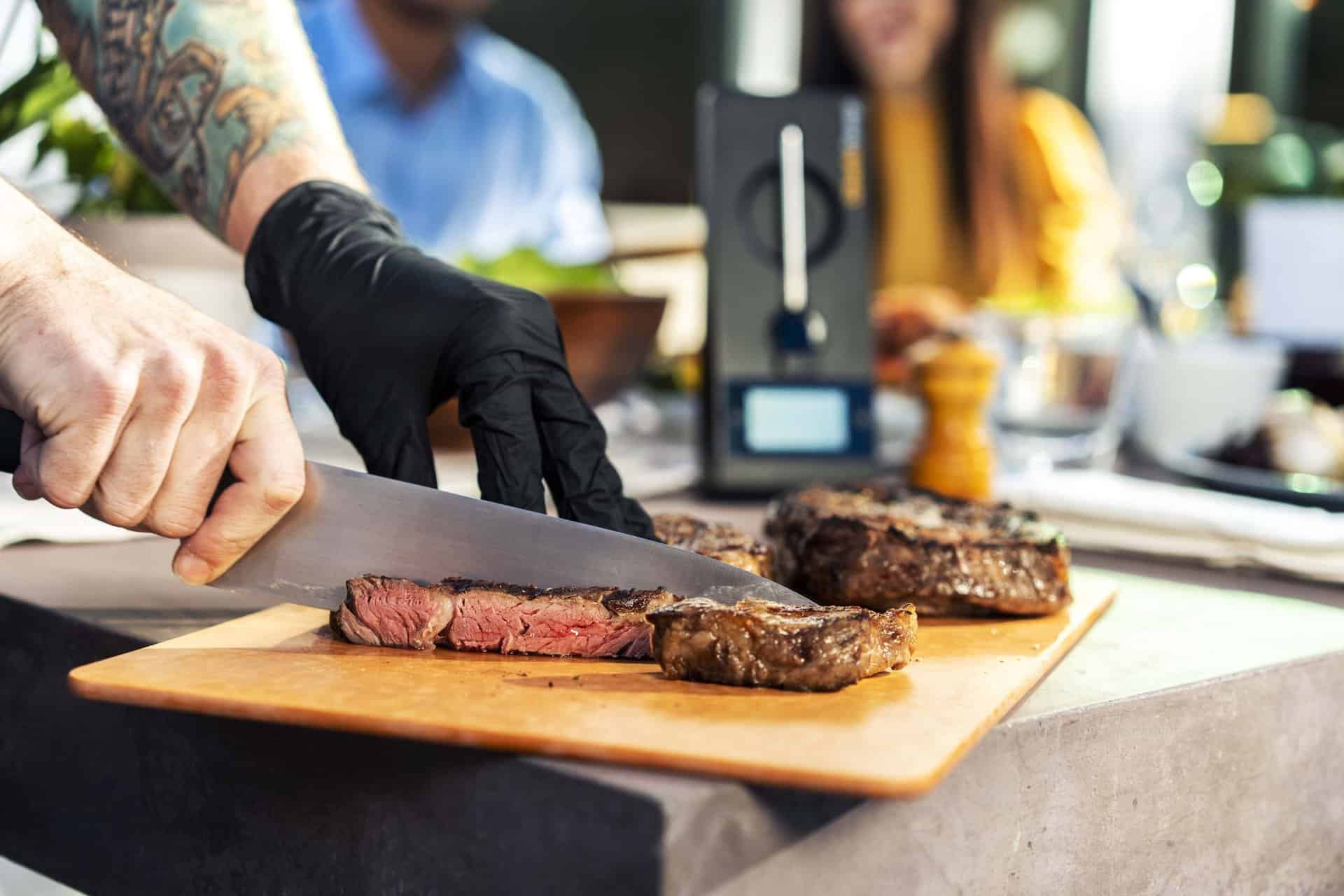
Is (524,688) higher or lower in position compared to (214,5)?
lower

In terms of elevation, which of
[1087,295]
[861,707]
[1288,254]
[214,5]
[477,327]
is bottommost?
[1087,295]

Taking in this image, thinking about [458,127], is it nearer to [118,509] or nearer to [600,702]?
[118,509]

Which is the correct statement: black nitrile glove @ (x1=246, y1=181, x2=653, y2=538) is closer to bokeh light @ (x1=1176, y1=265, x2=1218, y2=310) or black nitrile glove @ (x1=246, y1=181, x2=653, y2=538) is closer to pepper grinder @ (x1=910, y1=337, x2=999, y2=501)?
pepper grinder @ (x1=910, y1=337, x2=999, y2=501)

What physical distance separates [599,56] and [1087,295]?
3.05 metres

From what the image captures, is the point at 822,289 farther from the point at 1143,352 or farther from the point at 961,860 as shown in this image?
the point at 961,860

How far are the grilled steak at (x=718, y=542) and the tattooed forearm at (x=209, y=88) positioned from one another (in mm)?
656

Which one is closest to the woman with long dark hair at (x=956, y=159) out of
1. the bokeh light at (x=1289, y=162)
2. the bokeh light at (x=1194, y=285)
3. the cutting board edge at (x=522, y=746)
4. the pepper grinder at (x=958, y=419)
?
the bokeh light at (x=1289, y=162)

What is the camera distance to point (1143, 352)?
2598 millimetres

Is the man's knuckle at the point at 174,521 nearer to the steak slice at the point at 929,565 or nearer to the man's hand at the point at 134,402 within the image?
the man's hand at the point at 134,402

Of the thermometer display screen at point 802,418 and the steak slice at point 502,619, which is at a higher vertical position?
the steak slice at point 502,619

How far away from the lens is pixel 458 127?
654cm

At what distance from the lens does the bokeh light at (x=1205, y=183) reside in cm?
662

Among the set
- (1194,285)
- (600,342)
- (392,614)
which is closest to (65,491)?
(392,614)

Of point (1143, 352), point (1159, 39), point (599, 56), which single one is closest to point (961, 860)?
point (1143, 352)
